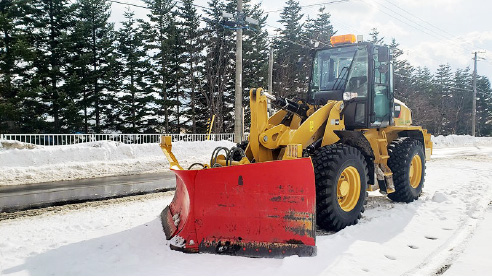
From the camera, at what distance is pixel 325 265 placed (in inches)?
131

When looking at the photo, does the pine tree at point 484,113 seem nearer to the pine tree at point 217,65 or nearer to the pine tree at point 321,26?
the pine tree at point 321,26

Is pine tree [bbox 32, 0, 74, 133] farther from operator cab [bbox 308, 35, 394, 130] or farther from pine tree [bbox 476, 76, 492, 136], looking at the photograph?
pine tree [bbox 476, 76, 492, 136]

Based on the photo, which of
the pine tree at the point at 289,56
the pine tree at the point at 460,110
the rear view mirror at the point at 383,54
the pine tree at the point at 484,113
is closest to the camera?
the rear view mirror at the point at 383,54

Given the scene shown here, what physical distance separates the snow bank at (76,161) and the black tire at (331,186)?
290 inches

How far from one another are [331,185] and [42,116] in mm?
22895

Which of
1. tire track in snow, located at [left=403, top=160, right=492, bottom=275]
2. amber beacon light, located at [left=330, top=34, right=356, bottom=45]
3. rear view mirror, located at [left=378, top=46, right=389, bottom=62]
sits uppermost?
amber beacon light, located at [left=330, top=34, right=356, bottom=45]

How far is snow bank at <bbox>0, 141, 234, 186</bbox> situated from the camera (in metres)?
9.27

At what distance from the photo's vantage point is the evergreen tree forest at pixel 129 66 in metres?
20.9

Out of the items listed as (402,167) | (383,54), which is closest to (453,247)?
(402,167)

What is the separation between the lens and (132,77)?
27000mm

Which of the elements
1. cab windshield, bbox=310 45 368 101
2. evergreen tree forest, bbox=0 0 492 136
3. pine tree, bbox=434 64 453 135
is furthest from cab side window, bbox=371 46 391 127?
pine tree, bbox=434 64 453 135

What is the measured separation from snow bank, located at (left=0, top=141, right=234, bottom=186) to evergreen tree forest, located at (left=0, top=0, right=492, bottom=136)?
27.2 feet

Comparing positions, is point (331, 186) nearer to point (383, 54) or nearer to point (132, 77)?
point (383, 54)

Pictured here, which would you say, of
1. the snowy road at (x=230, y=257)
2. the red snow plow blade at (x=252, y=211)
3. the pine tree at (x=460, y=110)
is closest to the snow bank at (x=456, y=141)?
the pine tree at (x=460, y=110)
